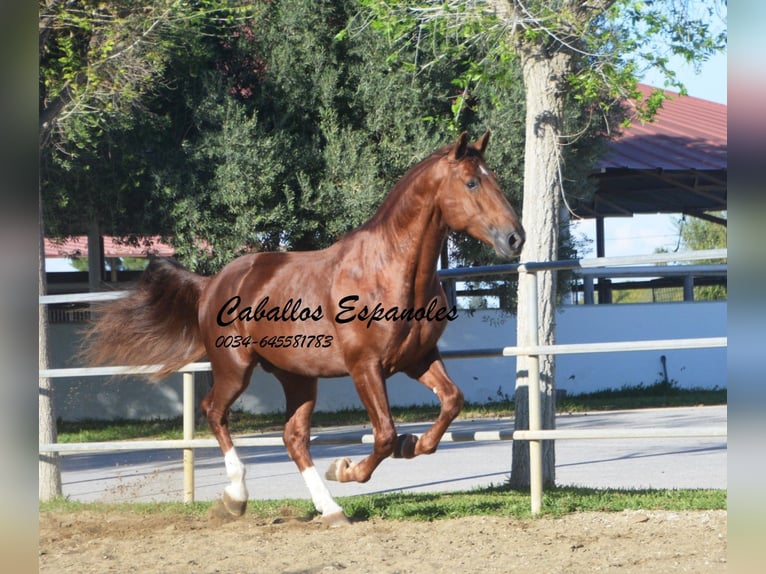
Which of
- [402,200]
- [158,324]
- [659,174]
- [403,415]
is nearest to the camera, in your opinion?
[402,200]

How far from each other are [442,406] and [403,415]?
9765mm

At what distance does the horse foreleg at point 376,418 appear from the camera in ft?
16.5

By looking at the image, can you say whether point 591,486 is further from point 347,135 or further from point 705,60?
point 347,135

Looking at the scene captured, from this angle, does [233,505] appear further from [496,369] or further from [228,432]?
[496,369]

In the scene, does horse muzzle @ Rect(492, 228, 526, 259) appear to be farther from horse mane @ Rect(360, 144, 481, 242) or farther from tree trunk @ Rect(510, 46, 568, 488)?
tree trunk @ Rect(510, 46, 568, 488)

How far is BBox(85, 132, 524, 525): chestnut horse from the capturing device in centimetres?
504

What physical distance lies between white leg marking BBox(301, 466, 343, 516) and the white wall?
31.5ft

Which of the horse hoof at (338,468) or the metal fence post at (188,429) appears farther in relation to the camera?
the metal fence post at (188,429)

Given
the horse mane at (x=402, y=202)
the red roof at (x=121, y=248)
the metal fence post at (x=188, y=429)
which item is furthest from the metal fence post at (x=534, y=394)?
the red roof at (x=121, y=248)

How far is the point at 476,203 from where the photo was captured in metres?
4.93

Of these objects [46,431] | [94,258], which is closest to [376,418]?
[46,431]

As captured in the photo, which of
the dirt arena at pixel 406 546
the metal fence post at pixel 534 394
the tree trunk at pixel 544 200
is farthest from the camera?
the tree trunk at pixel 544 200

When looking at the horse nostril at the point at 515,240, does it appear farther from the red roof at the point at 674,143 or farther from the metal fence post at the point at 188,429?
the red roof at the point at 674,143

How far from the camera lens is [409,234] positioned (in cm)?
517
